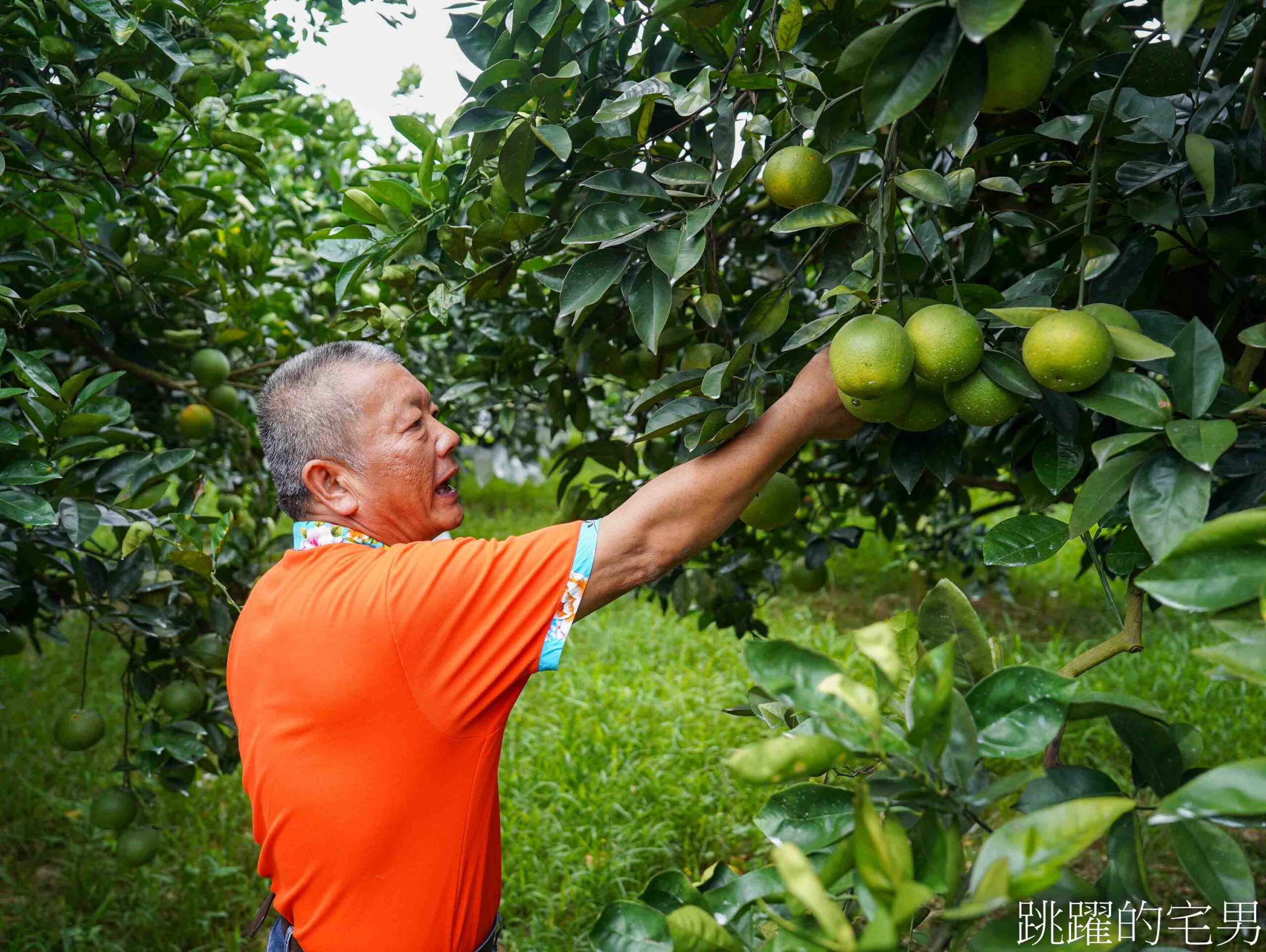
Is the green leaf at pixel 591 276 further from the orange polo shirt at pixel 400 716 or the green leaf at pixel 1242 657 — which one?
the green leaf at pixel 1242 657

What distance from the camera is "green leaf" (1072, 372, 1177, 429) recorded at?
912 mm

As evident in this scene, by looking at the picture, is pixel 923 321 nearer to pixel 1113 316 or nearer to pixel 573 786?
pixel 1113 316

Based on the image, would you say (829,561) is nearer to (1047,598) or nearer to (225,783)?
(1047,598)

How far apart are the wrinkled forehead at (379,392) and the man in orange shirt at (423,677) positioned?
225mm

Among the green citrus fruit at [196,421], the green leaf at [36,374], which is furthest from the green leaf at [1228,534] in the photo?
the green citrus fruit at [196,421]

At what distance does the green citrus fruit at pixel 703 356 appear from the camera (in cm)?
142


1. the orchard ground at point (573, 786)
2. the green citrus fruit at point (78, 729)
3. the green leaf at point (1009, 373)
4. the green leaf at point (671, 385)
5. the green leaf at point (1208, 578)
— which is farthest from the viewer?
the orchard ground at point (573, 786)

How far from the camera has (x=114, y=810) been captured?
2221 millimetres

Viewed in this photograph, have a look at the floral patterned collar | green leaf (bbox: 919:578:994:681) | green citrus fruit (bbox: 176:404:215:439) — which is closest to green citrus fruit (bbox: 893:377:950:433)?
green leaf (bbox: 919:578:994:681)

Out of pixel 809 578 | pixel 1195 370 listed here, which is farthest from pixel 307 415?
pixel 809 578

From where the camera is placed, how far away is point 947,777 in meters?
0.74

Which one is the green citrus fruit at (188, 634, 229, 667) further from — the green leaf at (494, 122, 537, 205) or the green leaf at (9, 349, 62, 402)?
the green leaf at (494, 122, 537, 205)

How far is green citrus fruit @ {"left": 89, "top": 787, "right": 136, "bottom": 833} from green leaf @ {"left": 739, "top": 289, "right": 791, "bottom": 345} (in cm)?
180

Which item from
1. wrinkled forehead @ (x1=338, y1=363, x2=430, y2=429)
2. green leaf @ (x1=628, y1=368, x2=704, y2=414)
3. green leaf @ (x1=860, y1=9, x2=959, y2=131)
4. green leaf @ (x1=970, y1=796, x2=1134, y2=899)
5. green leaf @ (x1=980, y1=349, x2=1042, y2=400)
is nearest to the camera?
green leaf @ (x1=970, y1=796, x2=1134, y2=899)
